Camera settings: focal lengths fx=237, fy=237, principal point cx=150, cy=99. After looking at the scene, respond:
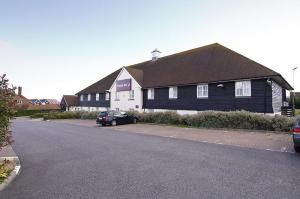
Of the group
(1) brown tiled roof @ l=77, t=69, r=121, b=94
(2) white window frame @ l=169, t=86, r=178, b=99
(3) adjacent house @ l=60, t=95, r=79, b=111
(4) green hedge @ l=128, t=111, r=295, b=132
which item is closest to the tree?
(4) green hedge @ l=128, t=111, r=295, b=132

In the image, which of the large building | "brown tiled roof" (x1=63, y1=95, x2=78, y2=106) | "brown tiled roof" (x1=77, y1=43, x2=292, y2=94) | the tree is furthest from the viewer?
"brown tiled roof" (x1=63, y1=95, x2=78, y2=106)

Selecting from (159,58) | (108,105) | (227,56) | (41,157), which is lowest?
(41,157)

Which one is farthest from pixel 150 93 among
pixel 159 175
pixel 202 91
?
pixel 159 175

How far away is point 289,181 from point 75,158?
7.27 metres

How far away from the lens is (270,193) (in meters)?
5.22

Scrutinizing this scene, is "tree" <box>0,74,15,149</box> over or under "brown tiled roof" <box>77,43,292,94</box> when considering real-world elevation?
under

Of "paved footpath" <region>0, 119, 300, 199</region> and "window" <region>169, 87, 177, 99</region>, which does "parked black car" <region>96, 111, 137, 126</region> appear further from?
"paved footpath" <region>0, 119, 300, 199</region>

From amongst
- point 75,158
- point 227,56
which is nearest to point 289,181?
point 75,158

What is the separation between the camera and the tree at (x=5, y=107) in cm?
687

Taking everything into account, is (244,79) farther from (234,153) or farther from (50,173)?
(50,173)

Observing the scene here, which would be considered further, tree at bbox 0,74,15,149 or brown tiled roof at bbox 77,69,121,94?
brown tiled roof at bbox 77,69,121,94

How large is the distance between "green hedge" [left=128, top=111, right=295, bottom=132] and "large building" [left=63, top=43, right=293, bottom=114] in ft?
11.6

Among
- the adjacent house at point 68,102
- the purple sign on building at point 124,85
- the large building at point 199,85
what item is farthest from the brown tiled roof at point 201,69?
the adjacent house at point 68,102

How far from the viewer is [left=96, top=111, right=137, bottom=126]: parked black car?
81.4ft
